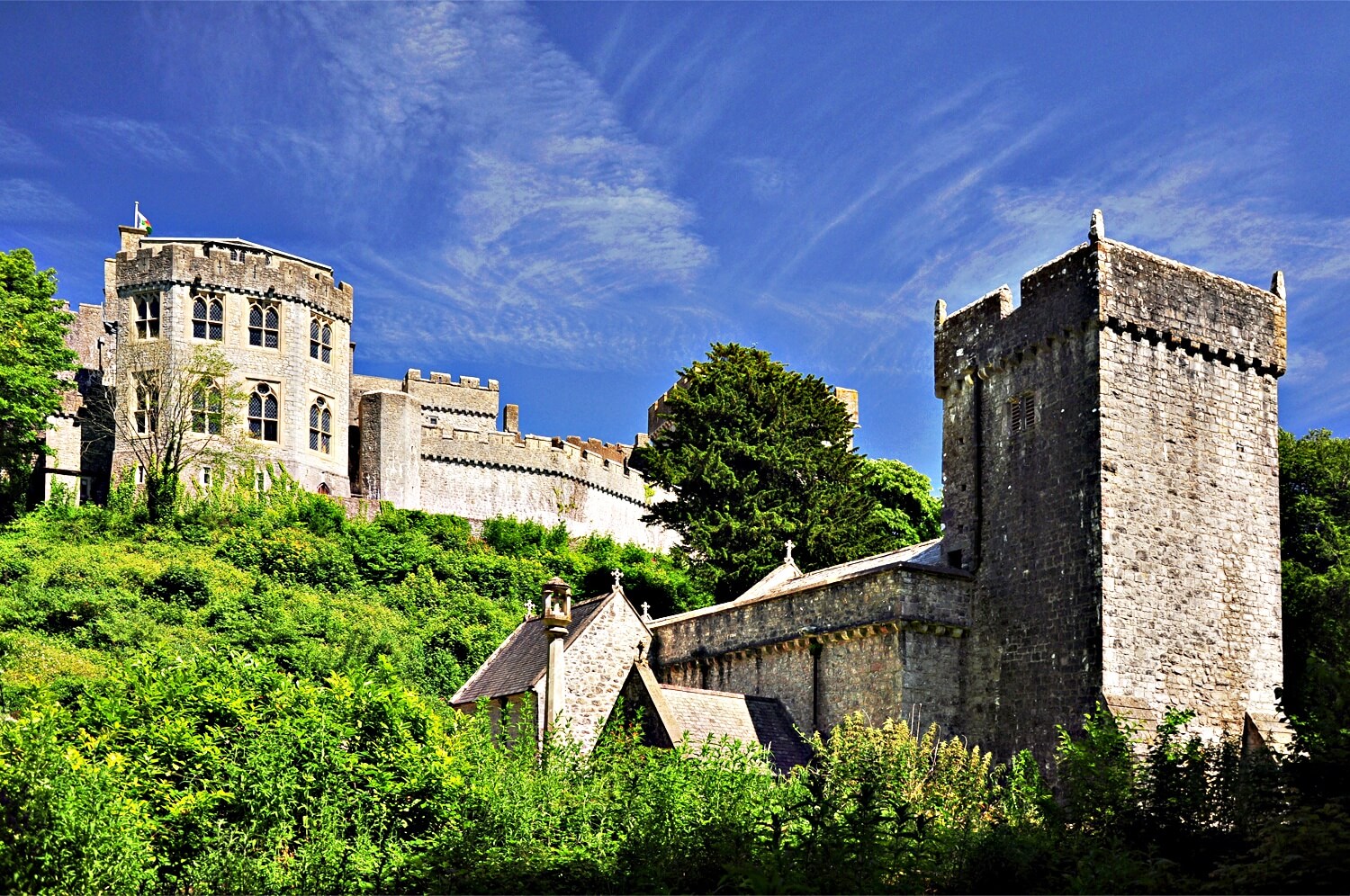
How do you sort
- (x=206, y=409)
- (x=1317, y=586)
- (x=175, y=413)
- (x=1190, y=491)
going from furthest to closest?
(x=206, y=409), (x=175, y=413), (x=1317, y=586), (x=1190, y=491)

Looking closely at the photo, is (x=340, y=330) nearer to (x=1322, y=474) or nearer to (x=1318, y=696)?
(x=1322, y=474)

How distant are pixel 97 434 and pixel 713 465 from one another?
79.1 feet

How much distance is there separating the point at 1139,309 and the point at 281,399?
35.2m

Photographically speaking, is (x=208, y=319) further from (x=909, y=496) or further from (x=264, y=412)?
(x=909, y=496)

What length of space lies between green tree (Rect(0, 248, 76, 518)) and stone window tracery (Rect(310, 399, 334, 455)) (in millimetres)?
8758

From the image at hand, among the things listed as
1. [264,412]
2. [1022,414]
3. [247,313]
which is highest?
[247,313]

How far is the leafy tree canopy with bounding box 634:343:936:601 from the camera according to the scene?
44.5 m

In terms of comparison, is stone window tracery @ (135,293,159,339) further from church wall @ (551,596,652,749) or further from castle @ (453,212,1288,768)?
church wall @ (551,596,652,749)

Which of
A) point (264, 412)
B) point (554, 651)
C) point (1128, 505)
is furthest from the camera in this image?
point (264, 412)

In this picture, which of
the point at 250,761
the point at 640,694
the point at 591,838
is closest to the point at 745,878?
the point at 591,838

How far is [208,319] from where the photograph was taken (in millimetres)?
53438

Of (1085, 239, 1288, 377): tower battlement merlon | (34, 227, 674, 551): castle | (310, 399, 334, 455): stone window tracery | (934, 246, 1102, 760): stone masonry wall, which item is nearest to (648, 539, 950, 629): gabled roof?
(934, 246, 1102, 760): stone masonry wall

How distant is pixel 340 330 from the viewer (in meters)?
56.8

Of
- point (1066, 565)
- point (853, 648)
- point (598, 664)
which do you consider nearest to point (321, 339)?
point (598, 664)
